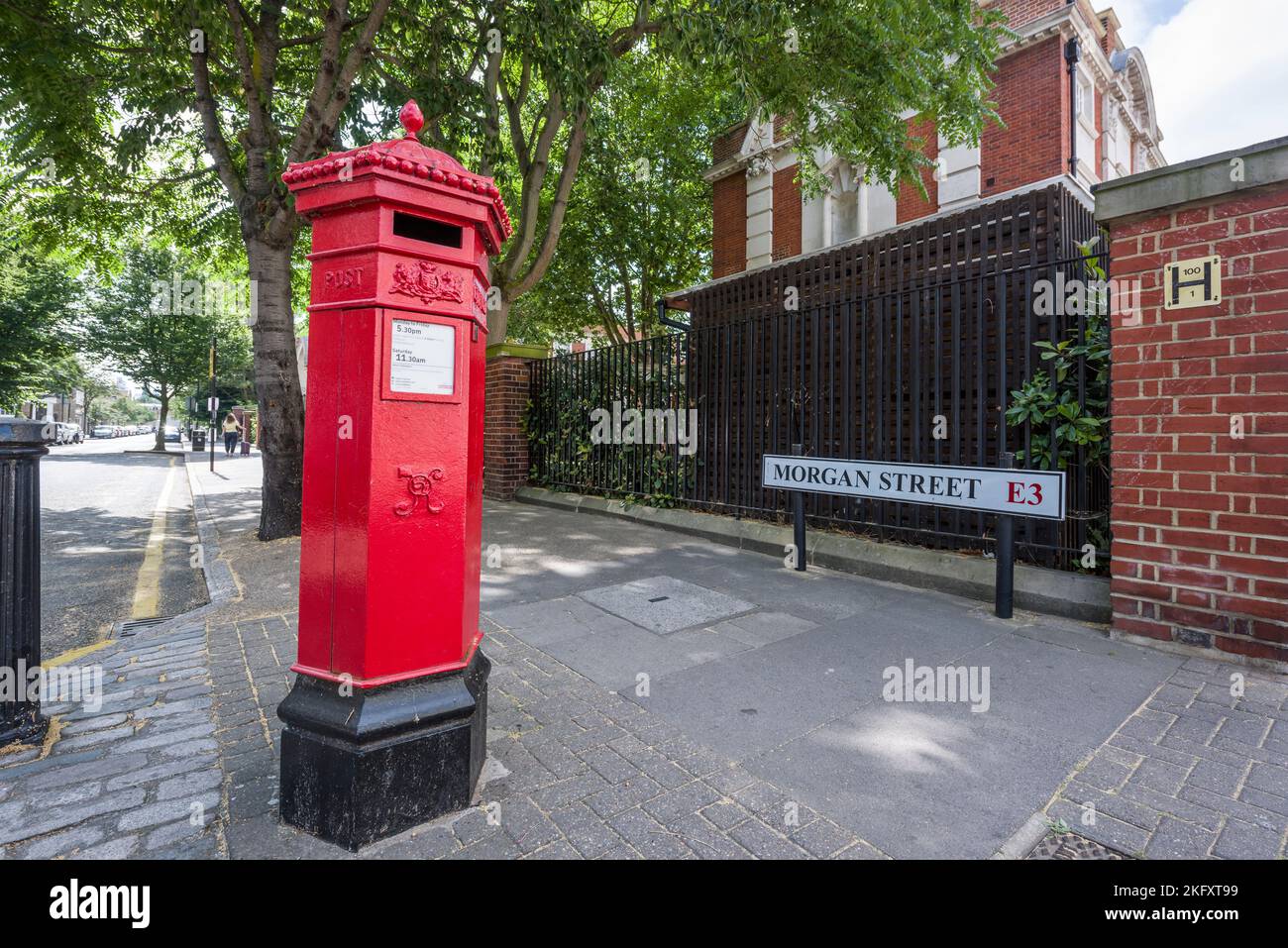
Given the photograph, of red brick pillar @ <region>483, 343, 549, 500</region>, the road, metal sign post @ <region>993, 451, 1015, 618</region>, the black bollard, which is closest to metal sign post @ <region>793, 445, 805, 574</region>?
metal sign post @ <region>993, 451, 1015, 618</region>

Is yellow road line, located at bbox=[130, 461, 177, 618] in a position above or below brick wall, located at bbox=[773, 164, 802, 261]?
below

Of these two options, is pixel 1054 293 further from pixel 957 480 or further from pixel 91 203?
pixel 91 203

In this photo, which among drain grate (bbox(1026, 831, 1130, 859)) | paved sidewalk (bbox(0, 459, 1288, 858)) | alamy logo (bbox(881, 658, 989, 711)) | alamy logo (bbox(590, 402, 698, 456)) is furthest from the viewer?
alamy logo (bbox(590, 402, 698, 456))

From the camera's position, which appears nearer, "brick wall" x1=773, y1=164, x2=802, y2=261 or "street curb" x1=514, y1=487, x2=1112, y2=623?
"street curb" x1=514, y1=487, x2=1112, y2=623

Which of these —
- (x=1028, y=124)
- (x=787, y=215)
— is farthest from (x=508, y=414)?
(x=1028, y=124)

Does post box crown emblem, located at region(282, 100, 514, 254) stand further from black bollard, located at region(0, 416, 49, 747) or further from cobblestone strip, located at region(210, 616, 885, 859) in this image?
cobblestone strip, located at region(210, 616, 885, 859)

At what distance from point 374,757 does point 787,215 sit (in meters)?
13.8

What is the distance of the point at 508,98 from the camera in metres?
9.87

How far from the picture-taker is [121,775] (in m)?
2.41

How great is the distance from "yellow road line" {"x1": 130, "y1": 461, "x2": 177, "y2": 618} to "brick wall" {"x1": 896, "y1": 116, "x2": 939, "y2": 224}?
1165cm

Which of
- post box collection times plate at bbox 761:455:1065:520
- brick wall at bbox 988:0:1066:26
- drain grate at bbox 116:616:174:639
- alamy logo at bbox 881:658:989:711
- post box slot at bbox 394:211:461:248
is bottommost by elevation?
drain grate at bbox 116:616:174:639

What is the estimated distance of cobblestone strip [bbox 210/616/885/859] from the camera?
1.97 m

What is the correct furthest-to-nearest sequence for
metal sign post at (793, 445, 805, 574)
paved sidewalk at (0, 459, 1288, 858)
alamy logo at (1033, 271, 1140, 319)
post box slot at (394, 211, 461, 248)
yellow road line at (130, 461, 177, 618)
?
metal sign post at (793, 445, 805, 574), yellow road line at (130, 461, 177, 618), alamy logo at (1033, 271, 1140, 319), post box slot at (394, 211, 461, 248), paved sidewalk at (0, 459, 1288, 858)
